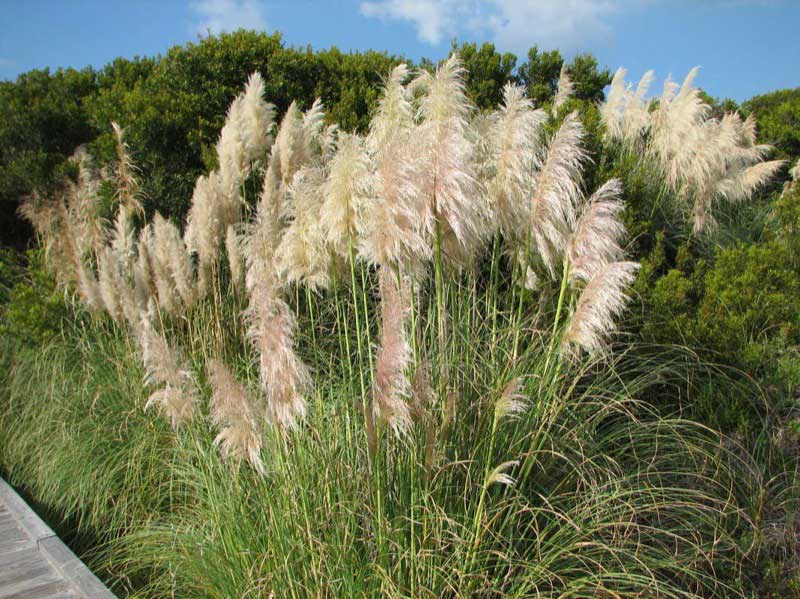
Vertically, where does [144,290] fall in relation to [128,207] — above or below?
below

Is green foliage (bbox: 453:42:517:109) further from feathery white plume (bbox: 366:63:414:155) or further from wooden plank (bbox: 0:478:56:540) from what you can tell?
wooden plank (bbox: 0:478:56:540)

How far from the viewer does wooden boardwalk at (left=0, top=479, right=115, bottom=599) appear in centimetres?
421

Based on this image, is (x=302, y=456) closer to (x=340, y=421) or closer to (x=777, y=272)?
(x=340, y=421)

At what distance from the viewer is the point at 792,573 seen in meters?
3.72

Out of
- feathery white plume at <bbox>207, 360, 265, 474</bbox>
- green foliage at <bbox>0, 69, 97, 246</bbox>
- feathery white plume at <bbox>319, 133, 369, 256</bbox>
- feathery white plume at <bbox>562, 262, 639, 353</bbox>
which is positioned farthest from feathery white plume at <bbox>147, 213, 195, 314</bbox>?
green foliage at <bbox>0, 69, 97, 246</bbox>

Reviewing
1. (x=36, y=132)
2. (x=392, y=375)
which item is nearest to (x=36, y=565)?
(x=392, y=375)

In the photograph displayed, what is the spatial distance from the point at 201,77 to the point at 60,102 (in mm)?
3103

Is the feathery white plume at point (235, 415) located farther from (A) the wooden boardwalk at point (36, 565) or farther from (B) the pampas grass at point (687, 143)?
(B) the pampas grass at point (687, 143)

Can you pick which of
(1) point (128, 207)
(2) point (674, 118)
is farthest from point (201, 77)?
(2) point (674, 118)

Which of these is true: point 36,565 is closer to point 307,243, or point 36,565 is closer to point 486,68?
point 307,243

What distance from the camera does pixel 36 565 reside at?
462cm

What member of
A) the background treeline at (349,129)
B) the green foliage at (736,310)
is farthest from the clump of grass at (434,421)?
the background treeline at (349,129)

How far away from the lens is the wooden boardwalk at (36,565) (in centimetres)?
421

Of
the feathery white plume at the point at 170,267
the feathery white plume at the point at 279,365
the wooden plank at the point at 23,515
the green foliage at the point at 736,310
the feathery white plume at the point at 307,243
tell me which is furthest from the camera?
the green foliage at the point at 736,310
